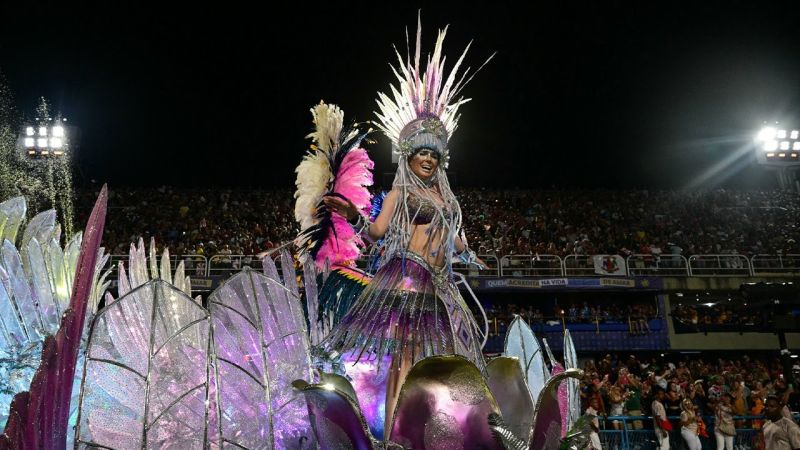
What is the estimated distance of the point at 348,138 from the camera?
13.1 ft

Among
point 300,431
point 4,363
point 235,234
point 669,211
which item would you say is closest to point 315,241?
point 300,431

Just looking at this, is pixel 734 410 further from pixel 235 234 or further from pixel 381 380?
pixel 235 234

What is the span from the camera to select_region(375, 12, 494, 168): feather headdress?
3.70 m

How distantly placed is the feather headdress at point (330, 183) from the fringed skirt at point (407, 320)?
0.68 metres

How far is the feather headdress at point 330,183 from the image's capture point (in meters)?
3.94

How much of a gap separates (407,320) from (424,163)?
95 centimetres

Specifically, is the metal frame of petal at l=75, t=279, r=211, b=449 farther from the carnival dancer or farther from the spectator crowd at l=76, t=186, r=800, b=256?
the spectator crowd at l=76, t=186, r=800, b=256

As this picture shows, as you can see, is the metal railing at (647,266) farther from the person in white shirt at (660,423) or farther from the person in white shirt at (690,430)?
the person in white shirt at (690,430)

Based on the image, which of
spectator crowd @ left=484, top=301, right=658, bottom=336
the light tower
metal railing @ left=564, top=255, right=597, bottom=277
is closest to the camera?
spectator crowd @ left=484, top=301, right=658, bottom=336

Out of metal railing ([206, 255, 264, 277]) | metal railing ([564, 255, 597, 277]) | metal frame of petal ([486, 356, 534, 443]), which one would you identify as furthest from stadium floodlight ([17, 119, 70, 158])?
metal frame of petal ([486, 356, 534, 443])

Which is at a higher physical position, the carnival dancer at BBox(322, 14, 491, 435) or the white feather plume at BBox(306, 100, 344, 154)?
the white feather plume at BBox(306, 100, 344, 154)

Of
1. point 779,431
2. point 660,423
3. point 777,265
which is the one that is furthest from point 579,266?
point 779,431

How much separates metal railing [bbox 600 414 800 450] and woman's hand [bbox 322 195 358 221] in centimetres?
684

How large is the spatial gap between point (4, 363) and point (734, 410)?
10.6 meters
